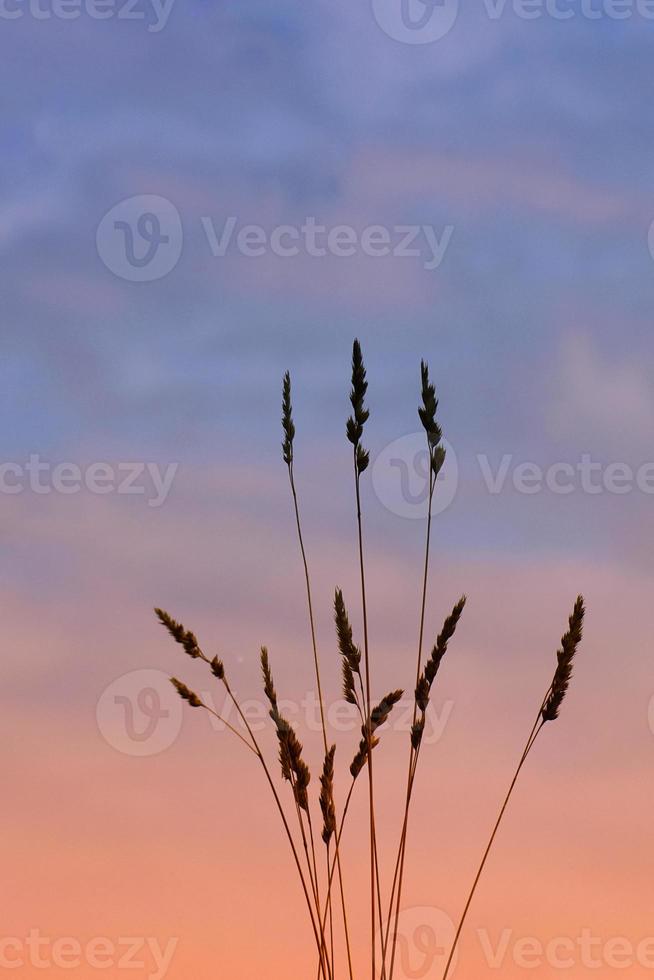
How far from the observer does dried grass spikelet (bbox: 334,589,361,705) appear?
8.65ft

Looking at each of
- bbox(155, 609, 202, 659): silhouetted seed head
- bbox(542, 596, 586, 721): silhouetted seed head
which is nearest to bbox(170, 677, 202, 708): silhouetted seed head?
bbox(155, 609, 202, 659): silhouetted seed head

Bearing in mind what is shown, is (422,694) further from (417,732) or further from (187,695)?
(187,695)

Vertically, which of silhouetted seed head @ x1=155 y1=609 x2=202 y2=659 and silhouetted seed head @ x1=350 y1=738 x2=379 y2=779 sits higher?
silhouetted seed head @ x1=155 y1=609 x2=202 y2=659

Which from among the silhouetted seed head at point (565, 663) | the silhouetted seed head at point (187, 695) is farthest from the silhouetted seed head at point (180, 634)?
the silhouetted seed head at point (565, 663)

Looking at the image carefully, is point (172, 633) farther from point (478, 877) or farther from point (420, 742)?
point (478, 877)

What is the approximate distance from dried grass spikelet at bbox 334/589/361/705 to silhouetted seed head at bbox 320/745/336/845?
0.38 ft

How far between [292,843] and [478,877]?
35 cm

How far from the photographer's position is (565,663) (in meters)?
2.63

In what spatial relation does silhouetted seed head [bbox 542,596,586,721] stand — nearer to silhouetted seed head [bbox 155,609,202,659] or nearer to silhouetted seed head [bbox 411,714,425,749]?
silhouetted seed head [bbox 411,714,425,749]

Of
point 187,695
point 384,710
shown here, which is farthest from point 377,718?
point 187,695

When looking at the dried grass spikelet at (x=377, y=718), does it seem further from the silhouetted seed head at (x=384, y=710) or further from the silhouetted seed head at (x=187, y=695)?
the silhouetted seed head at (x=187, y=695)

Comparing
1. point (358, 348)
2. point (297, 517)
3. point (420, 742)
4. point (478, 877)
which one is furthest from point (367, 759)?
point (358, 348)

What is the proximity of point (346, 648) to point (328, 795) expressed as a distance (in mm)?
270

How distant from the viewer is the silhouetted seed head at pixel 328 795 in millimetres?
2582
